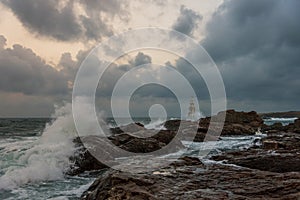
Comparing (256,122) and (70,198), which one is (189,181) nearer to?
(70,198)

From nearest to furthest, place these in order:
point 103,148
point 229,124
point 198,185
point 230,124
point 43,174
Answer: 1. point 198,185
2. point 43,174
3. point 103,148
4. point 230,124
5. point 229,124

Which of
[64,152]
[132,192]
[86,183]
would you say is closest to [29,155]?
[64,152]

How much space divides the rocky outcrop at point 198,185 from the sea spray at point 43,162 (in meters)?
4.66

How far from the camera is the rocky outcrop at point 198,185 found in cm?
594

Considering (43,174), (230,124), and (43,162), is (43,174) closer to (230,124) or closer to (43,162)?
(43,162)

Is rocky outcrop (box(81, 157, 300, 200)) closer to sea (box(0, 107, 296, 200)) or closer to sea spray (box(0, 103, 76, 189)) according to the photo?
sea (box(0, 107, 296, 200))

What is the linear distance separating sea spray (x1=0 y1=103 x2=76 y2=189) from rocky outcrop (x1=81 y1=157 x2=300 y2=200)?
4.66m

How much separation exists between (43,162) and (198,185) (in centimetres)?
805

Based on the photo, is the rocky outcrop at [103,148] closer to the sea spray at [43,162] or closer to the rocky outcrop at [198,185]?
the sea spray at [43,162]

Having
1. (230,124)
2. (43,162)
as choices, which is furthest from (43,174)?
(230,124)

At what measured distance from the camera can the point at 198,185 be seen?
271 inches

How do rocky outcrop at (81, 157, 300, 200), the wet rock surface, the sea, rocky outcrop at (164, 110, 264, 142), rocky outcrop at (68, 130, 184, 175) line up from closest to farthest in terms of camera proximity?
rocky outcrop at (81, 157, 300, 200) → the sea → rocky outcrop at (68, 130, 184, 175) → rocky outcrop at (164, 110, 264, 142) → the wet rock surface

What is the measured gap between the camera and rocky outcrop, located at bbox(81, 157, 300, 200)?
5.94 m

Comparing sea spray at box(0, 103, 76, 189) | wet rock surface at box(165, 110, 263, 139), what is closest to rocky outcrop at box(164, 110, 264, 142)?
wet rock surface at box(165, 110, 263, 139)
